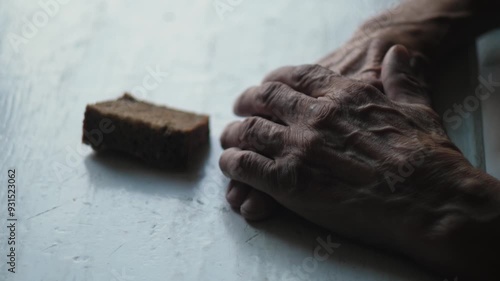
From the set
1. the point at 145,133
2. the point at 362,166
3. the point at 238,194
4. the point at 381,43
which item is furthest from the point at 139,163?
the point at 381,43

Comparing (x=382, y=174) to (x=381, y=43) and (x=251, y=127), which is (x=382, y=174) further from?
(x=381, y=43)

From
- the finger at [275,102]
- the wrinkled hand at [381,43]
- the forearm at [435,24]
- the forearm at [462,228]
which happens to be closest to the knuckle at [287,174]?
the finger at [275,102]

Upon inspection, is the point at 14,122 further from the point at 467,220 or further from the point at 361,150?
the point at 467,220

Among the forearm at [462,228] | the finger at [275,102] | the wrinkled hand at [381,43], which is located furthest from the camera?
the wrinkled hand at [381,43]

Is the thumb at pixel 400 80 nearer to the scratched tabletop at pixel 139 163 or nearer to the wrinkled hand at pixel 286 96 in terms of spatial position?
the wrinkled hand at pixel 286 96

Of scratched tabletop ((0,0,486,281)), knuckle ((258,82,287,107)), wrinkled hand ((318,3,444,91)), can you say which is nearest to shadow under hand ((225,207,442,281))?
scratched tabletop ((0,0,486,281))

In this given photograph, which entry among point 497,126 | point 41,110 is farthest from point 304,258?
point 41,110

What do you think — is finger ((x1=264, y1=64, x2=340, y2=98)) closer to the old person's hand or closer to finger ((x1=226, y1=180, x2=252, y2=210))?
the old person's hand
